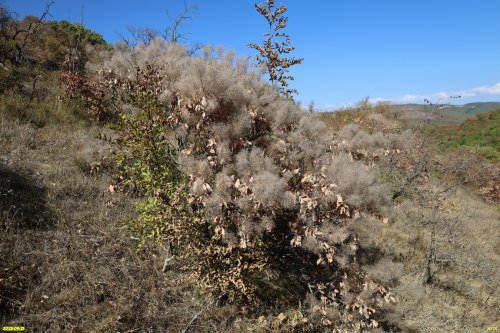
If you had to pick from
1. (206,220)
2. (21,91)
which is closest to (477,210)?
(206,220)

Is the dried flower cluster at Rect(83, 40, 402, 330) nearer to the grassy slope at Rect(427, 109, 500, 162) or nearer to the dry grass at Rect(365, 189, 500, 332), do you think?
the dry grass at Rect(365, 189, 500, 332)

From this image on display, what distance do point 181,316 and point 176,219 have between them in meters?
1.11

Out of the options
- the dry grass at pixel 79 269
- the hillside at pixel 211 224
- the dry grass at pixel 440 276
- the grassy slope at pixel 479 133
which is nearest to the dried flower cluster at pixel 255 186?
the hillside at pixel 211 224

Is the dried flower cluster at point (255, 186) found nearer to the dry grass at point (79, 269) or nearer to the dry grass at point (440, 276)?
the dry grass at point (79, 269)

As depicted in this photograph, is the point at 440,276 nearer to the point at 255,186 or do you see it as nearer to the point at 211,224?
the point at 211,224

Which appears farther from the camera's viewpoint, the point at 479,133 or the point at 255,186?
the point at 479,133

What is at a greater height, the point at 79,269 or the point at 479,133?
the point at 79,269

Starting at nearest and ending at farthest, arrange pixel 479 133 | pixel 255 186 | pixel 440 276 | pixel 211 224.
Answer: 1. pixel 255 186
2. pixel 211 224
3. pixel 440 276
4. pixel 479 133

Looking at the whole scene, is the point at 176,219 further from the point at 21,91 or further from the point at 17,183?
the point at 21,91

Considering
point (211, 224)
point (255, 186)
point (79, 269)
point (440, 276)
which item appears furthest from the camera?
point (440, 276)

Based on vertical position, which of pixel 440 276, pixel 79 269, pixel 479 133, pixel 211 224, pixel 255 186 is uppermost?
pixel 255 186

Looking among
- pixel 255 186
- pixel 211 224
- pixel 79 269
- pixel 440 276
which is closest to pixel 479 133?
pixel 440 276

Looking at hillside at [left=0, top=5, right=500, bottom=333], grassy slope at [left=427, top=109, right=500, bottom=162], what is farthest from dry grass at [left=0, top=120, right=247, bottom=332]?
grassy slope at [left=427, top=109, right=500, bottom=162]

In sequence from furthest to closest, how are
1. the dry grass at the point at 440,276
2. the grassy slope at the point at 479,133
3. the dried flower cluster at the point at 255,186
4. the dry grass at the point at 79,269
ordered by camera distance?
the grassy slope at the point at 479,133 → the dry grass at the point at 440,276 → the dry grass at the point at 79,269 → the dried flower cluster at the point at 255,186
